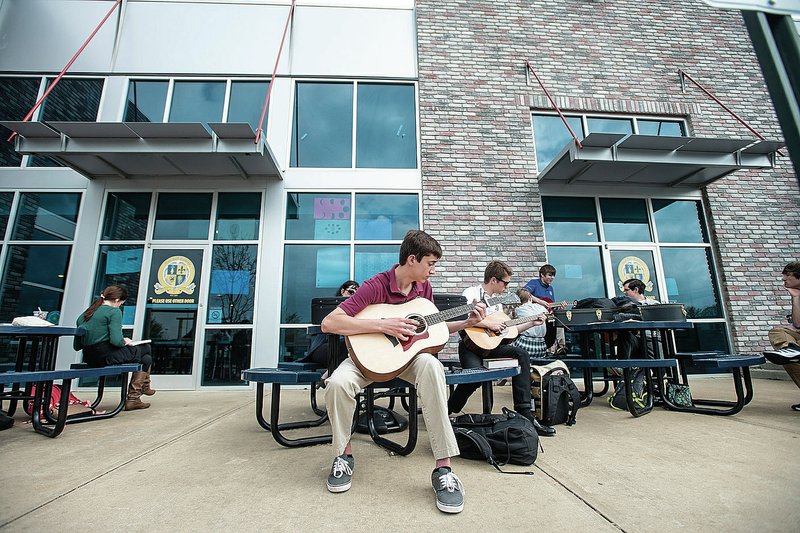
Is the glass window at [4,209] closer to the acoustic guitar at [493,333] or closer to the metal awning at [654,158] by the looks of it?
the acoustic guitar at [493,333]

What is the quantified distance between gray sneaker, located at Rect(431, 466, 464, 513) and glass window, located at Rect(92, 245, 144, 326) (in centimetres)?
594

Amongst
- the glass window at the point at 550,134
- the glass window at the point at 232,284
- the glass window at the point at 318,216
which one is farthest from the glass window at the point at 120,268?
the glass window at the point at 550,134

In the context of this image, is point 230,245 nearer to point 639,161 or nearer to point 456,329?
point 456,329

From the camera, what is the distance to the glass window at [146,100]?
21.9 feet

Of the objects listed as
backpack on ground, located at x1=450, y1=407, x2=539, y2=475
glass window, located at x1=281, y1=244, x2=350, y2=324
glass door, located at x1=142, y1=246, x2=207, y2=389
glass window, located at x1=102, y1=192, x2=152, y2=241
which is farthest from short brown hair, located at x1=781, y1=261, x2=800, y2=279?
glass window, located at x1=102, y1=192, x2=152, y2=241

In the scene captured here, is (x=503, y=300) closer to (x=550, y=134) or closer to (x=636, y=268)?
(x=636, y=268)

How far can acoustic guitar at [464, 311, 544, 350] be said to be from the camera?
3.23 metres

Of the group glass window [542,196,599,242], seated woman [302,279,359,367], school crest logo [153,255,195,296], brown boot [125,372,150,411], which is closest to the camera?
seated woman [302,279,359,367]

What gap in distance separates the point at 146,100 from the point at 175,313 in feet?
13.2

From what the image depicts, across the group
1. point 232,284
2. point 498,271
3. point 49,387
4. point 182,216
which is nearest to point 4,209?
point 182,216

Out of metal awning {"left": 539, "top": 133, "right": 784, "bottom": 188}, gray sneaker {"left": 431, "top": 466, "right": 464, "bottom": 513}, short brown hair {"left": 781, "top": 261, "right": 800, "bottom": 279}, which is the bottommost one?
gray sneaker {"left": 431, "top": 466, "right": 464, "bottom": 513}

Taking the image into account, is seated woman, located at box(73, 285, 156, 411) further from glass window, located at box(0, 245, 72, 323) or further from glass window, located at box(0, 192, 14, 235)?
glass window, located at box(0, 192, 14, 235)

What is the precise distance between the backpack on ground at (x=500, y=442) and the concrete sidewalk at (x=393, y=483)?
0.30 ft

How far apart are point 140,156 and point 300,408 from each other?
4.60 metres
